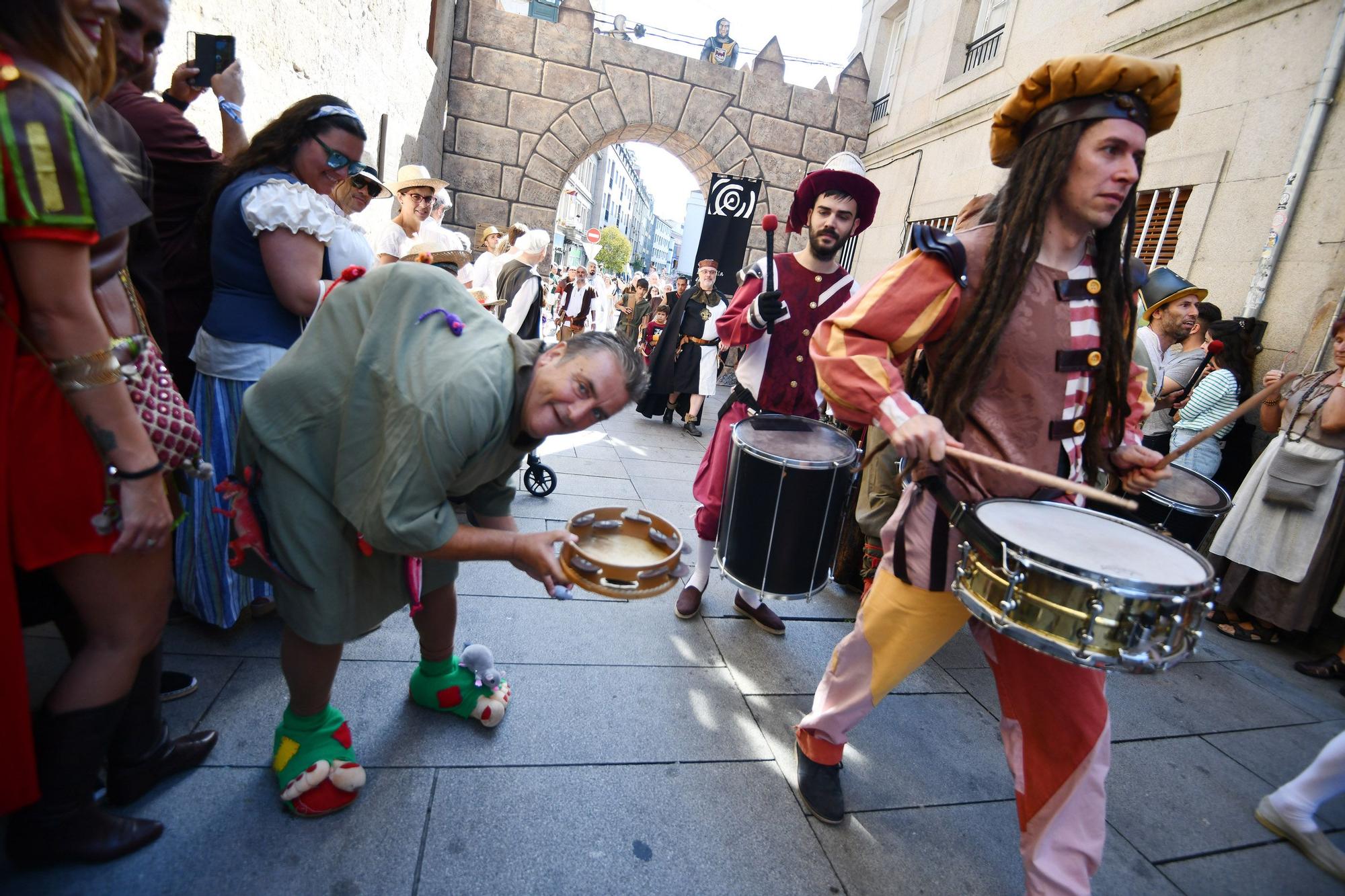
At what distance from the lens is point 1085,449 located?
1.89m

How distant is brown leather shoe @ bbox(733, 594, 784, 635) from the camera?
3117 mm

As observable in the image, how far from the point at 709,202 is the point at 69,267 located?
24.1ft

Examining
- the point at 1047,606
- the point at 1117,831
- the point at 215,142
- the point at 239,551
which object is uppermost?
the point at 215,142

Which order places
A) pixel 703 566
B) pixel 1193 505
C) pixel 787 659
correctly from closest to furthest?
1. pixel 1193 505
2. pixel 787 659
3. pixel 703 566

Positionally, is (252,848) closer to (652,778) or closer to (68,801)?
(68,801)

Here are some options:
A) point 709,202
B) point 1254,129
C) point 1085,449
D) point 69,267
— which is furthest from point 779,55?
point 69,267

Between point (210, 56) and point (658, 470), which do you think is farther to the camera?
point (658, 470)

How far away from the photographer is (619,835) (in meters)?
1.79

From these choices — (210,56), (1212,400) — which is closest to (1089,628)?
(210,56)

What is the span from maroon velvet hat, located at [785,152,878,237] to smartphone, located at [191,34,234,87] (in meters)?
2.48

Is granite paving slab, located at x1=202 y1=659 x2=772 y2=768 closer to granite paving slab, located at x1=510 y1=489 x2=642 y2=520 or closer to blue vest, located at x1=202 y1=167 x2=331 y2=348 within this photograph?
blue vest, located at x1=202 y1=167 x2=331 y2=348

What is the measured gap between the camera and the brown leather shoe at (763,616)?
3117 millimetres

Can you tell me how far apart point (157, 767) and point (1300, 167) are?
705cm

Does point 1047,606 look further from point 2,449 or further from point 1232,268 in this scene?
point 1232,268
